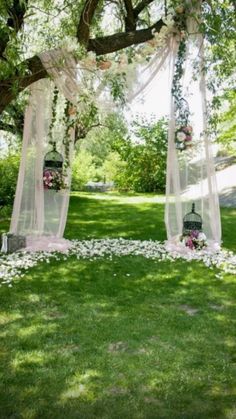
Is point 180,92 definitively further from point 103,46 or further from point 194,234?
point 194,234

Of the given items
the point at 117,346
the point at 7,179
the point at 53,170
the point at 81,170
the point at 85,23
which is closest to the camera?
the point at 117,346

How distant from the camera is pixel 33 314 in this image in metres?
3.89

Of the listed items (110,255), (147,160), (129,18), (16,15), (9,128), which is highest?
(129,18)

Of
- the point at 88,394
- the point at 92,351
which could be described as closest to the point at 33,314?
the point at 92,351

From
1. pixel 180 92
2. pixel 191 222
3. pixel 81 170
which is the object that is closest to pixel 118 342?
pixel 191 222

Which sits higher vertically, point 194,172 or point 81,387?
point 194,172

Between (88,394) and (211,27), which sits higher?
(211,27)

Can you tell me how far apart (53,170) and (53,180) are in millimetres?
157

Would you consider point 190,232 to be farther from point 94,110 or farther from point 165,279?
point 94,110

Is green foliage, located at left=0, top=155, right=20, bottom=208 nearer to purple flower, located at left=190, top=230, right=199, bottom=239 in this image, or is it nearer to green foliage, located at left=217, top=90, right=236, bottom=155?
purple flower, located at left=190, top=230, right=199, bottom=239

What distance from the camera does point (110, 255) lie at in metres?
6.25

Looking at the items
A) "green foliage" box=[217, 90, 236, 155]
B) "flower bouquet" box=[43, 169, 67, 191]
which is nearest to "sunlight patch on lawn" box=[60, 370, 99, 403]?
"flower bouquet" box=[43, 169, 67, 191]

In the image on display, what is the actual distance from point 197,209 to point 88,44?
10.0ft

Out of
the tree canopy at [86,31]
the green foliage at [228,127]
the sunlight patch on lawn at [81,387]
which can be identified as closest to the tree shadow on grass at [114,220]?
the tree canopy at [86,31]
